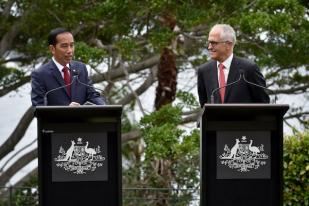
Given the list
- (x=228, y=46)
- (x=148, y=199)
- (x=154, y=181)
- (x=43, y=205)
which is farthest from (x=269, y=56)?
(x=43, y=205)

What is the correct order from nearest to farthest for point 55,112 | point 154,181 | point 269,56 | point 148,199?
point 55,112 → point 148,199 → point 154,181 → point 269,56

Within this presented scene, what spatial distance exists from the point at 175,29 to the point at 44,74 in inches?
212

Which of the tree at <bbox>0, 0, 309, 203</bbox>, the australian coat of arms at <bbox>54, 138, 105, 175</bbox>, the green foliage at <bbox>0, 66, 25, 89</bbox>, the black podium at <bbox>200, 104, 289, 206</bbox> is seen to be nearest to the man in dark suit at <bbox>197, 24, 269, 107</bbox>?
the black podium at <bbox>200, 104, 289, 206</bbox>

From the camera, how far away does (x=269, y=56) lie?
502 inches

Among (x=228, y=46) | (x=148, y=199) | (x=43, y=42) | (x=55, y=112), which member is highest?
(x=43, y=42)

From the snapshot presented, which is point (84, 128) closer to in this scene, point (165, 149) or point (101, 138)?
point (101, 138)

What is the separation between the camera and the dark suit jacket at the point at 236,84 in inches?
259

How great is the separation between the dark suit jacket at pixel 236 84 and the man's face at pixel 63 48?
940mm

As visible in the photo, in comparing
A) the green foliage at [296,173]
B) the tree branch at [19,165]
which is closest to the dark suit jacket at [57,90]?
the green foliage at [296,173]

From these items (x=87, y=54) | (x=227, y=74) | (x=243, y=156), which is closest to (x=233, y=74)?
(x=227, y=74)

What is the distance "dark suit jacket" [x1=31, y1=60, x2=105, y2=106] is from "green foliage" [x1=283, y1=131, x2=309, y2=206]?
1990 millimetres

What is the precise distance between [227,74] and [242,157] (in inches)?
29.2

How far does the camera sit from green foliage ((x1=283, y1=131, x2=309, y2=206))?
7.99 meters

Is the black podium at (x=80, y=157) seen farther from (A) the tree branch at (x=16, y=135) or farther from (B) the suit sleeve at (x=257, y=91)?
(A) the tree branch at (x=16, y=135)
